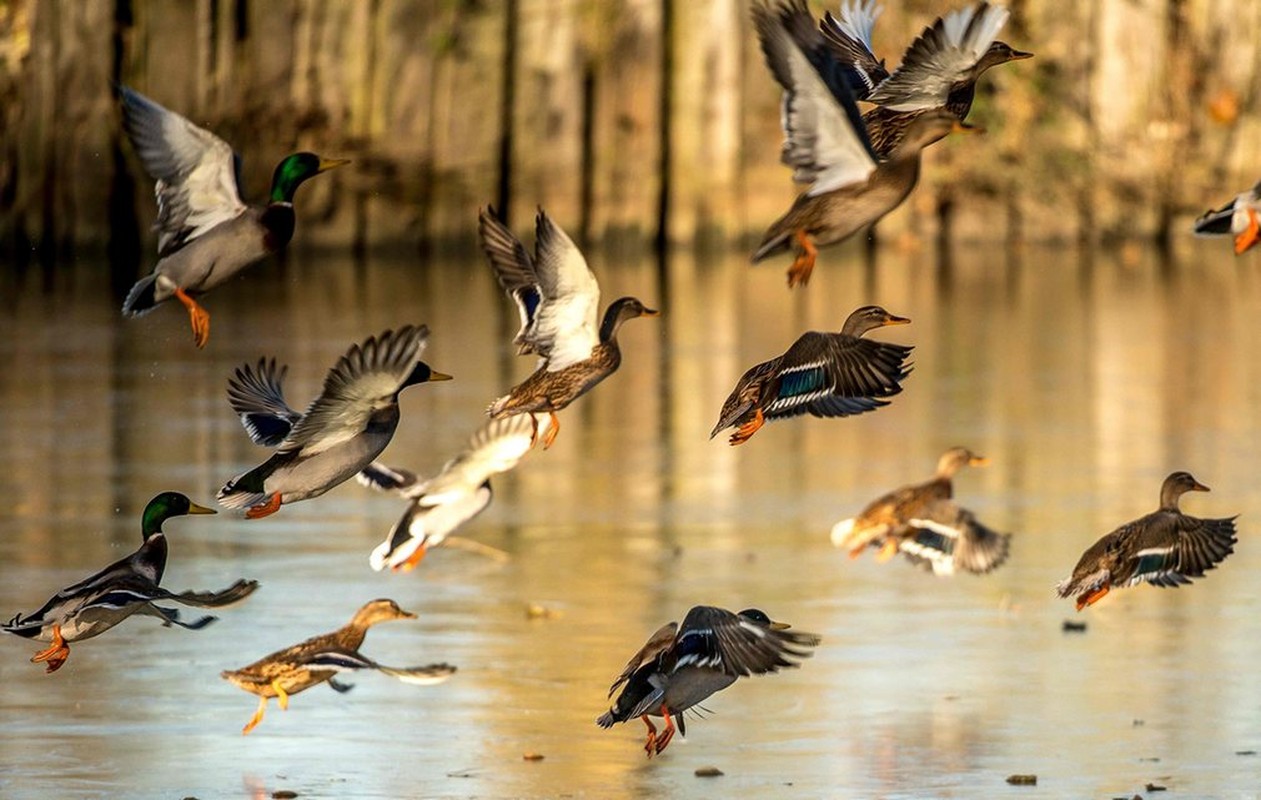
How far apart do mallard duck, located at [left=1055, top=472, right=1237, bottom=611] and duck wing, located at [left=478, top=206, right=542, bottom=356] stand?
181 cm

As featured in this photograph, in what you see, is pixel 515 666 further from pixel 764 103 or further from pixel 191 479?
pixel 764 103

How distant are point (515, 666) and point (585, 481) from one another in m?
4.56

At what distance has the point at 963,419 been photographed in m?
16.8

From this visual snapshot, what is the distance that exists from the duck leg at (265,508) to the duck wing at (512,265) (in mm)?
852

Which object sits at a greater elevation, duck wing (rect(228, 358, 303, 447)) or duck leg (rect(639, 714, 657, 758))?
duck wing (rect(228, 358, 303, 447))

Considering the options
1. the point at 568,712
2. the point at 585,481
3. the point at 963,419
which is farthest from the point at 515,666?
the point at 963,419

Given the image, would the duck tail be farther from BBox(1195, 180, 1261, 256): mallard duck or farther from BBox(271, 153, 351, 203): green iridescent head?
BBox(1195, 180, 1261, 256): mallard duck

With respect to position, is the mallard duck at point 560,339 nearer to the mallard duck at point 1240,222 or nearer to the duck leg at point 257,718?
the duck leg at point 257,718

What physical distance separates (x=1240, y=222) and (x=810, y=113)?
1361 millimetres

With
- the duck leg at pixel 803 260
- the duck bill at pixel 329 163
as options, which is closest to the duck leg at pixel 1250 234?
the duck leg at pixel 803 260

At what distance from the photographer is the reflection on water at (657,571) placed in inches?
350

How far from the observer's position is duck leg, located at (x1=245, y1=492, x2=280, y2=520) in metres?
8.23

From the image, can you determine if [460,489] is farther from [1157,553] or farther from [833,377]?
[1157,553]

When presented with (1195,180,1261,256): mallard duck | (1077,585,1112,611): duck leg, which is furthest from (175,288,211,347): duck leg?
(1195,180,1261,256): mallard duck
